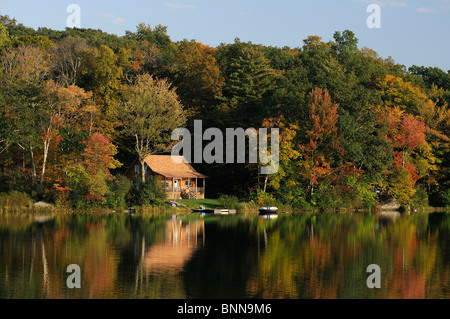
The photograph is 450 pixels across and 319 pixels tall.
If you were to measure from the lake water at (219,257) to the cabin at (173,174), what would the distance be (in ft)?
54.2

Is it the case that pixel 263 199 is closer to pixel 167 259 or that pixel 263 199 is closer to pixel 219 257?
pixel 219 257

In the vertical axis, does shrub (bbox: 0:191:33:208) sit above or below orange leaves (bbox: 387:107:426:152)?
below

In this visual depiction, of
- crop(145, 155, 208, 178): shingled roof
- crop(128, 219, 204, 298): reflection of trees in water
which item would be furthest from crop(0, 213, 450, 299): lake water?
crop(145, 155, 208, 178): shingled roof

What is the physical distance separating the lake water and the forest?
9.93m

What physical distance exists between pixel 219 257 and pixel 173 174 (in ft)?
131

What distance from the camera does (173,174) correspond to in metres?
76.1

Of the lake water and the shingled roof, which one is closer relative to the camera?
the lake water

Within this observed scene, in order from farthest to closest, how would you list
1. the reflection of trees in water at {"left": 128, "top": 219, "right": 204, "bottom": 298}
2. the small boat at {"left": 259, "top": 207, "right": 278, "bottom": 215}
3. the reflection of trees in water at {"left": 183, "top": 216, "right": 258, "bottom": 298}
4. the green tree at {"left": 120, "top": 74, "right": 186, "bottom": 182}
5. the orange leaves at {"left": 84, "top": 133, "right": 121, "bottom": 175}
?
1. the green tree at {"left": 120, "top": 74, "right": 186, "bottom": 182}
2. the small boat at {"left": 259, "top": 207, "right": 278, "bottom": 215}
3. the orange leaves at {"left": 84, "top": 133, "right": 121, "bottom": 175}
4. the reflection of trees in water at {"left": 183, "top": 216, "right": 258, "bottom": 298}
5. the reflection of trees in water at {"left": 128, "top": 219, "right": 204, "bottom": 298}

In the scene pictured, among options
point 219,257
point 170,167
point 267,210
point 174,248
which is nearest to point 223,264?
point 219,257

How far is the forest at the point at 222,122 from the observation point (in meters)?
65.8

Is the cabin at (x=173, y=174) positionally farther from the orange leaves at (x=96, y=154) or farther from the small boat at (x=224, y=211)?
the orange leaves at (x=96, y=154)

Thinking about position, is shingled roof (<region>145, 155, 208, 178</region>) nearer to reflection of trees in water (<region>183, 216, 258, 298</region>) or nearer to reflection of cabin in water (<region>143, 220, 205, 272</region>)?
reflection of cabin in water (<region>143, 220, 205, 272</region>)

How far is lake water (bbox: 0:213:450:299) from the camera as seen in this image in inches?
1089

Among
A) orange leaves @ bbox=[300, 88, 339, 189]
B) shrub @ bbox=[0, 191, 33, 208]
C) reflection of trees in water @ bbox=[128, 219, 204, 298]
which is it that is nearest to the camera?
reflection of trees in water @ bbox=[128, 219, 204, 298]
